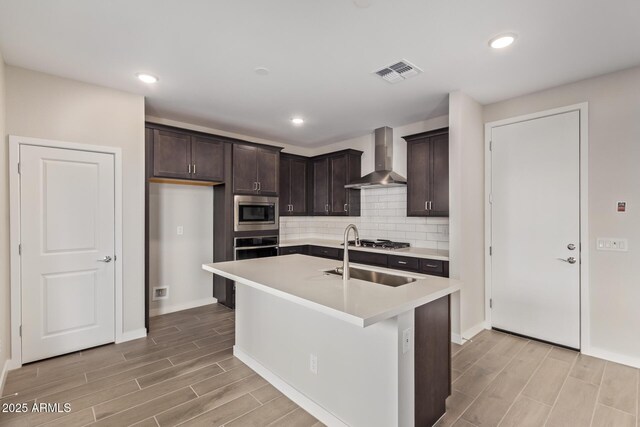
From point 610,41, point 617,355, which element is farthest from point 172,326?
point 610,41

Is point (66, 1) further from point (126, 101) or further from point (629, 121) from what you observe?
point (629, 121)

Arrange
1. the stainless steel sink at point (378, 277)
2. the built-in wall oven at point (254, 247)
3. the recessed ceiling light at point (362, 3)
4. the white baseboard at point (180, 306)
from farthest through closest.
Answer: the built-in wall oven at point (254, 247) → the white baseboard at point (180, 306) → the stainless steel sink at point (378, 277) → the recessed ceiling light at point (362, 3)

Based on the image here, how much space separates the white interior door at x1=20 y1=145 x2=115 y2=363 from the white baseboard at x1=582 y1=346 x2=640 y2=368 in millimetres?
4851

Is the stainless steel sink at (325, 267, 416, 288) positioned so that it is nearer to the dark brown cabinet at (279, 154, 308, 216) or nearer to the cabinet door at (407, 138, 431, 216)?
the cabinet door at (407, 138, 431, 216)

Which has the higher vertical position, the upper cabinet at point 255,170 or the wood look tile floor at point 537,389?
the upper cabinet at point 255,170

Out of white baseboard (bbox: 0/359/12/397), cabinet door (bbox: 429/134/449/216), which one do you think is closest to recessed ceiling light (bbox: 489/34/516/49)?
cabinet door (bbox: 429/134/449/216)

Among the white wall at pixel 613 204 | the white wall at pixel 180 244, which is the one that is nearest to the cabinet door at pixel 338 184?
the white wall at pixel 180 244

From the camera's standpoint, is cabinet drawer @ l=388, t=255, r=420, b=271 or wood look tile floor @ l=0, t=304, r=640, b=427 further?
cabinet drawer @ l=388, t=255, r=420, b=271

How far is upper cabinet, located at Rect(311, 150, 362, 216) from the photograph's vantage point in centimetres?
510

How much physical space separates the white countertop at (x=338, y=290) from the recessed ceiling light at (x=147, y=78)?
191 centimetres

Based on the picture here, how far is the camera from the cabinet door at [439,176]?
3.74 meters

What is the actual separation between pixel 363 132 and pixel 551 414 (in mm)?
4086

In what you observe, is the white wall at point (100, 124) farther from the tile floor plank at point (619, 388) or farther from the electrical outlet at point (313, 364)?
the tile floor plank at point (619, 388)

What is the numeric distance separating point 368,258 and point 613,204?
2616 millimetres
